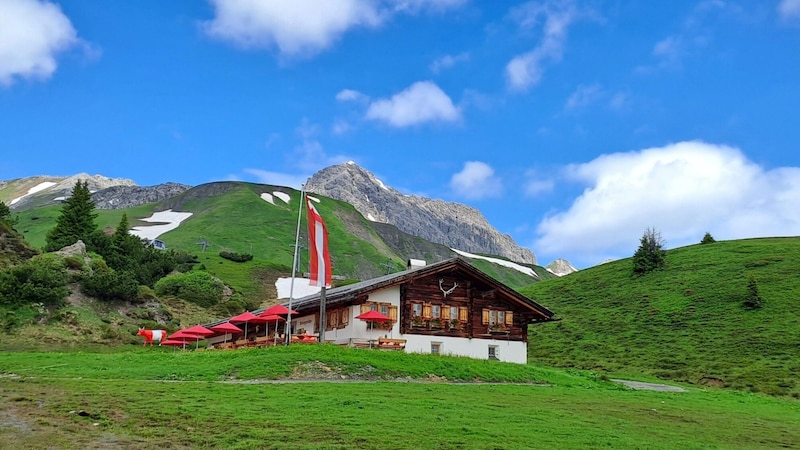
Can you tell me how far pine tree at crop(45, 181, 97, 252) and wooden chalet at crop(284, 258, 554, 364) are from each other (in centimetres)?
4417

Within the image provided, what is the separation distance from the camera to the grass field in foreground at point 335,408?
44.9 feet

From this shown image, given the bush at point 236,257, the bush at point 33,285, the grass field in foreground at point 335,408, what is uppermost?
the bush at point 236,257

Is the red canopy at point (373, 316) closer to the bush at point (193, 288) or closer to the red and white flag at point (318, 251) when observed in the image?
the red and white flag at point (318, 251)

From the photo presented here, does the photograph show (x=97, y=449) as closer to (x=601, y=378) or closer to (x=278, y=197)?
(x=601, y=378)

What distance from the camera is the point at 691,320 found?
63.1m

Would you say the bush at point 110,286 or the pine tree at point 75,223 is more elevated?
the pine tree at point 75,223

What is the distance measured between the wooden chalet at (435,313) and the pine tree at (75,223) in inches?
1739

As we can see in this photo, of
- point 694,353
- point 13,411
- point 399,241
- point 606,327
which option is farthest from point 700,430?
point 399,241

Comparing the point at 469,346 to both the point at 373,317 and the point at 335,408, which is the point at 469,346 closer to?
the point at 373,317

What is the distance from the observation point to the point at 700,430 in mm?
18891

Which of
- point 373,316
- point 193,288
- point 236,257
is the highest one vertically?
point 236,257

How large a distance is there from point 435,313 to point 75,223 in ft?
182

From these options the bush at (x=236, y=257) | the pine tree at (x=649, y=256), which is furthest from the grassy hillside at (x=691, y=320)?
the bush at (x=236, y=257)

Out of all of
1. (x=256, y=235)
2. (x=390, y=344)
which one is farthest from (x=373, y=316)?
(x=256, y=235)
